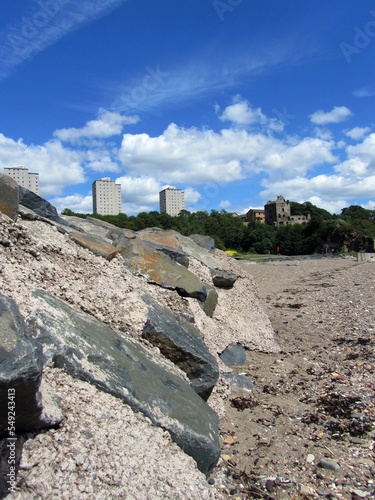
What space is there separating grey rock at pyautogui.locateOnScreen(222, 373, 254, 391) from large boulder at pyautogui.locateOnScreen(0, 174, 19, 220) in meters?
3.61

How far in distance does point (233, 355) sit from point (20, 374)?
525cm

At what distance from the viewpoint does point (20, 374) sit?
2312 millimetres

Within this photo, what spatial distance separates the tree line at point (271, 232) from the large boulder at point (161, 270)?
55701 mm

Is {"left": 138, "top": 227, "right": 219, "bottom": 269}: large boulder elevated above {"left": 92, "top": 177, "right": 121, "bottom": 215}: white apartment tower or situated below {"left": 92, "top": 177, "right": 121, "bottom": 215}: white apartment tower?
below

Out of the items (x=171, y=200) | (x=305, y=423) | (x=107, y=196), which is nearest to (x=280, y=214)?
(x=171, y=200)

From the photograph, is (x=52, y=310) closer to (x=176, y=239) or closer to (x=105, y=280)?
(x=105, y=280)

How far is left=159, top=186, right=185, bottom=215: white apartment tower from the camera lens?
4208 inches

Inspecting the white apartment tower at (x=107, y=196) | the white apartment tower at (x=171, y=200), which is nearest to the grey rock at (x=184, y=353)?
the white apartment tower at (x=107, y=196)

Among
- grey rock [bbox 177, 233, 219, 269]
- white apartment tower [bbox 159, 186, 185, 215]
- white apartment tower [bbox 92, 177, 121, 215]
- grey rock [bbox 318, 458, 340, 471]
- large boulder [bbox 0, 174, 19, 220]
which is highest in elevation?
white apartment tower [bbox 159, 186, 185, 215]

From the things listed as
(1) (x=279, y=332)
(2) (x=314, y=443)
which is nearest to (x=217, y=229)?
(1) (x=279, y=332)

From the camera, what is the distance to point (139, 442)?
10.3 ft

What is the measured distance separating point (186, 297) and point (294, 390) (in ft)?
6.89

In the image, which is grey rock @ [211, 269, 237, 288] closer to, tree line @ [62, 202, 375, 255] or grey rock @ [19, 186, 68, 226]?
grey rock @ [19, 186, 68, 226]

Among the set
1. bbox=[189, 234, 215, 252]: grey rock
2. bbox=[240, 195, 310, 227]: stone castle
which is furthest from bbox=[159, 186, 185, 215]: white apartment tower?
bbox=[189, 234, 215, 252]: grey rock
